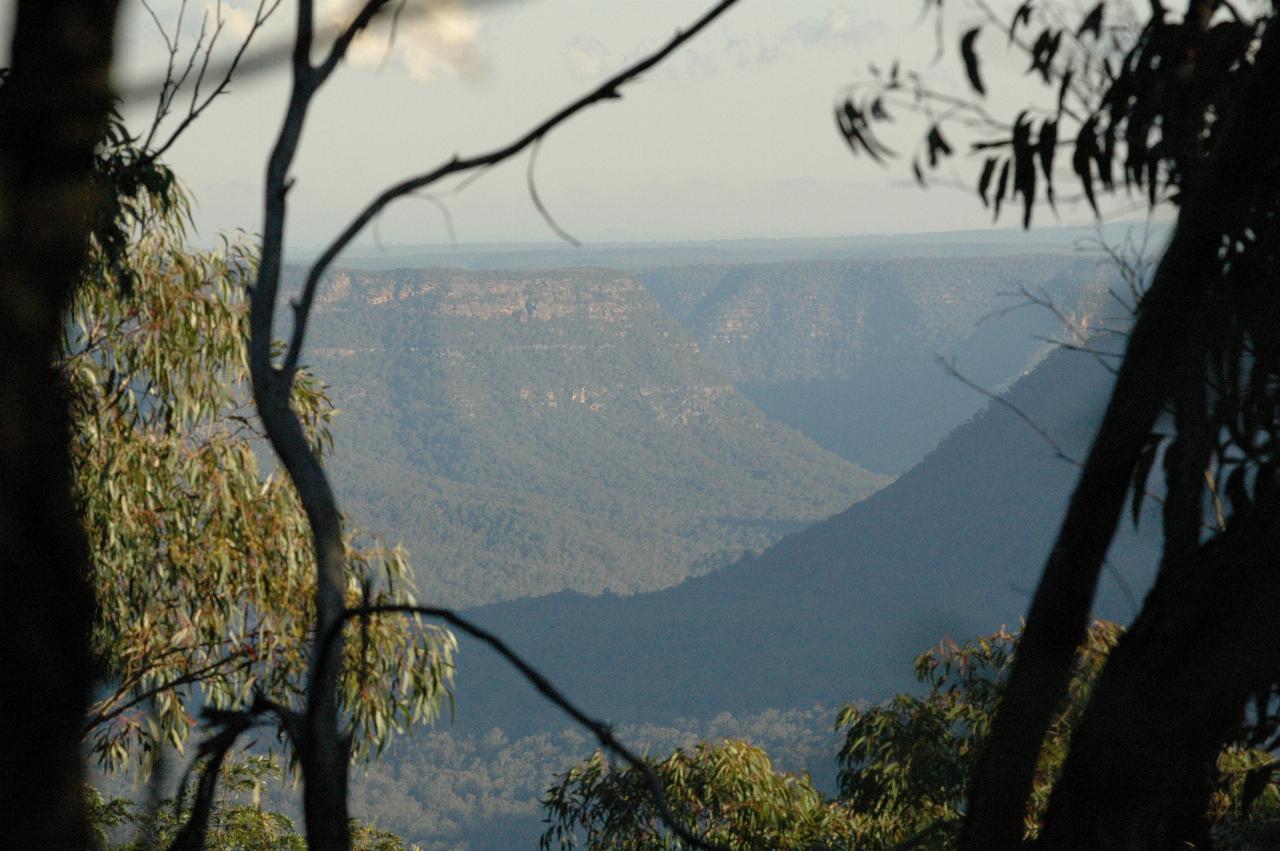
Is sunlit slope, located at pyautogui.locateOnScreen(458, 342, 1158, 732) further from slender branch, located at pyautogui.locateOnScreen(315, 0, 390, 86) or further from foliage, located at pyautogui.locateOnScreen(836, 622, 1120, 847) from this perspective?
slender branch, located at pyautogui.locateOnScreen(315, 0, 390, 86)

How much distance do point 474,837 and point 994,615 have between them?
70.3 feet

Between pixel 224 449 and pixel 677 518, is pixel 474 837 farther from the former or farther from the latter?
pixel 677 518

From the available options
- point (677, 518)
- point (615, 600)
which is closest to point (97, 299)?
point (615, 600)

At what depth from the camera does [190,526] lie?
4895mm

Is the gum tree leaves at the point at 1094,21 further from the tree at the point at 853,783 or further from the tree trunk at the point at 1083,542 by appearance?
the tree at the point at 853,783

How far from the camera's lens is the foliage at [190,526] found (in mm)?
4602

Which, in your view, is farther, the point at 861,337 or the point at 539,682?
the point at 861,337

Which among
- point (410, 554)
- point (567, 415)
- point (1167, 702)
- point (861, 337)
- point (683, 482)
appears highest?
point (861, 337)

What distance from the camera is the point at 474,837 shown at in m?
46.8

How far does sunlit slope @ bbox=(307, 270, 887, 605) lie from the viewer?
3986 inches

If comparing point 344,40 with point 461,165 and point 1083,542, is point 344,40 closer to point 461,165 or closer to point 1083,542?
point 461,165

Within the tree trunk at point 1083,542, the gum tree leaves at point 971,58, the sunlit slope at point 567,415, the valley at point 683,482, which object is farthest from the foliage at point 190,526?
the sunlit slope at point 567,415

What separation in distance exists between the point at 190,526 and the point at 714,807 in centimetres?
350

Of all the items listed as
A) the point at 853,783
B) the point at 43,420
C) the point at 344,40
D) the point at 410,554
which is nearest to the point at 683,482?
the point at 410,554
